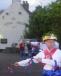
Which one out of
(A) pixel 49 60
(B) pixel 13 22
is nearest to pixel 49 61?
(A) pixel 49 60

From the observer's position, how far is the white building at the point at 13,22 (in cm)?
9400

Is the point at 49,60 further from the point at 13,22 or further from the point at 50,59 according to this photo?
the point at 13,22

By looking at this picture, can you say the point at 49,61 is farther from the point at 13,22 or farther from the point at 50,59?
the point at 13,22

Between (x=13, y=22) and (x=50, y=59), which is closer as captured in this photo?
(x=50, y=59)

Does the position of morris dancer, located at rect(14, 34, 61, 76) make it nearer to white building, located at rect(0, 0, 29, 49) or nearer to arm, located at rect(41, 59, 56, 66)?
arm, located at rect(41, 59, 56, 66)

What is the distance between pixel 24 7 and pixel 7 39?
12475mm

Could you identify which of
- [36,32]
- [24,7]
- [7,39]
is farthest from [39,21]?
[24,7]

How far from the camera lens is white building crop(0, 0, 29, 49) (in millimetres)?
94000

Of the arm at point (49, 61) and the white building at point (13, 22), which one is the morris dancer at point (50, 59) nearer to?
the arm at point (49, 61)

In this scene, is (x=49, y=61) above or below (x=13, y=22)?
above

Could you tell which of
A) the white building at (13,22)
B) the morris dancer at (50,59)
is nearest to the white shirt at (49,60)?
the morris dancer at (50,59)

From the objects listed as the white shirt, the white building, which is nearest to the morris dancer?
the white shirt

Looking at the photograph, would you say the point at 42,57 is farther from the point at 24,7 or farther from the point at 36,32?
the point at 24,7

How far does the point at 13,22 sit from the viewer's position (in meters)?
97.1
